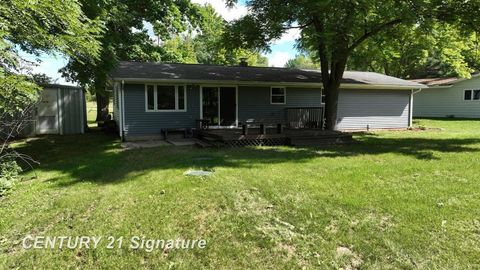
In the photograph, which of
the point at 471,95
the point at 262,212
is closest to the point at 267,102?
the point at 262,212

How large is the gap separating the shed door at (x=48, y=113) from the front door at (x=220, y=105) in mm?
7366

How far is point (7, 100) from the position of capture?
17.5ft

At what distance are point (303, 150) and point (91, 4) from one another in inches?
287

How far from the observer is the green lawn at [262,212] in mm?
4055

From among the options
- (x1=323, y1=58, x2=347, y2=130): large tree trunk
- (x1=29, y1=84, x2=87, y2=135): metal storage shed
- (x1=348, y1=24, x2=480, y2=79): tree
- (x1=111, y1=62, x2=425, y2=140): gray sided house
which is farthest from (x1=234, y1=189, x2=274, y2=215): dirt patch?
(x1=29, y1=84, x2=87, y2=135): metal storage shed

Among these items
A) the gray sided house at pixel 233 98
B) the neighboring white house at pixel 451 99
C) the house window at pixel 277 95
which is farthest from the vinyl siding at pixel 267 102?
the neighboring white house at pixel 451 99

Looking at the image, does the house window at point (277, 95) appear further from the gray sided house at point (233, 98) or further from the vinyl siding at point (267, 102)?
the vinyl siding at point (267, 102)

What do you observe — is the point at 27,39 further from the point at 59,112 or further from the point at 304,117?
the point at 304,117

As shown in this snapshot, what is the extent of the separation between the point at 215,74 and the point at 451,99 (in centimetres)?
1948

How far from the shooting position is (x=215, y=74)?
580 inches

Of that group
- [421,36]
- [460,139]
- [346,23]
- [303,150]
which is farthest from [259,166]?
[421,36]

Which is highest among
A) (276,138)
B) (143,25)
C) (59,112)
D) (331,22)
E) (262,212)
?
(143,25)

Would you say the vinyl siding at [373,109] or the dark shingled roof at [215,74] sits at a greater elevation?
the dark shingled roof at [215,74]

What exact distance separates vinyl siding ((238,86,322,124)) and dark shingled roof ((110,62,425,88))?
54 cm
